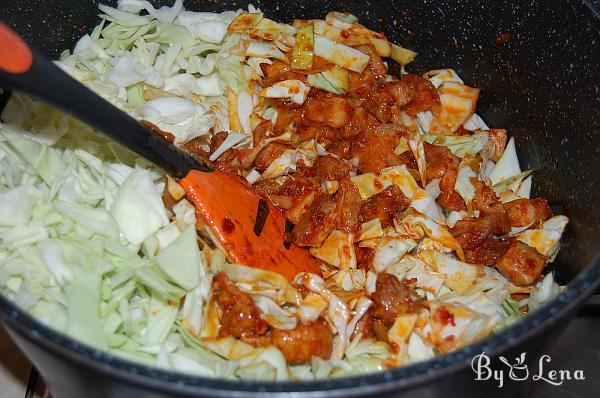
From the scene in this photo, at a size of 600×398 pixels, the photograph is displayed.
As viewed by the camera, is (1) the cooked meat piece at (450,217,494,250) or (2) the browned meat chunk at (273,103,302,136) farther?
(2) the browned meat chunk at (273,103,302,136)

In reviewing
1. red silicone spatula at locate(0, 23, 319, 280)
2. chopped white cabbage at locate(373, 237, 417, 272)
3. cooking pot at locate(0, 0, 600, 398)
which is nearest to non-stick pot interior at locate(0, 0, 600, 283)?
cooking pot at locate(0, 0, 600, 398)

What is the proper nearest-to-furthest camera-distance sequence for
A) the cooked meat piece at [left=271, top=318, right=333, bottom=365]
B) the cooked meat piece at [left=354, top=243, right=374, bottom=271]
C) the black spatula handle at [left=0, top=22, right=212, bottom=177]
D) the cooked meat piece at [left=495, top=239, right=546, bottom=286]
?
the black spatula handle at [left=0, top=22, right=212, bottom=177], the cooked meat piece at [left=271, top=318, right=333, bottom=365], the cooked meat piece at [left=495, top=239, right=546, bottom=286], the cooked meat piece at [left=354, top=243, right=374, bottom=271]

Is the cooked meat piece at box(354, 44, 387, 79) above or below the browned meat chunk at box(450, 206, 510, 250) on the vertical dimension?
above


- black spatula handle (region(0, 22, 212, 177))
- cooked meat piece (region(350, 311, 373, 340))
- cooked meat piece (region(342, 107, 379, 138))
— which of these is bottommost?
cooked meat piece (region(350, 311, 373, 340))

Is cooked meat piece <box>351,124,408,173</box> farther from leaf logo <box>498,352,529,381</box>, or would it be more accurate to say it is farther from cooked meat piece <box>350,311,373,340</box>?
leaf logo <box>498,352,529,381</box>

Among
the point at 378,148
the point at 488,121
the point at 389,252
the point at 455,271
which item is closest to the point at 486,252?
the point at 455,271

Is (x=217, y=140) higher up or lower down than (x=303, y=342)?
higher up

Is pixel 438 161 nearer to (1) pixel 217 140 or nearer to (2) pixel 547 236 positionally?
(2) pixel 547 236
